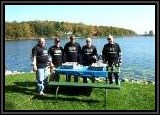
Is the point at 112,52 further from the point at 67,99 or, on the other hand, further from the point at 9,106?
the point at 9,106

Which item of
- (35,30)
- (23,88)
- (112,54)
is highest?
(35,30)

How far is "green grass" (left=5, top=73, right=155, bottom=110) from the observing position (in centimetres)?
1079

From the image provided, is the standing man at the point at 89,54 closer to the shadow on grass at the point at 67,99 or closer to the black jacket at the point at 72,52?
the black jacket at the point at 72,52

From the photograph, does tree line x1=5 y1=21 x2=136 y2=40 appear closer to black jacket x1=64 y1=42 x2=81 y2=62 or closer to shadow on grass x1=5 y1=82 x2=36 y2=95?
shadow on grass x1=5 y1=82 x2=36 y2=95

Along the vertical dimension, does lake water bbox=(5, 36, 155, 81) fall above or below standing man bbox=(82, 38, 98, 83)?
below

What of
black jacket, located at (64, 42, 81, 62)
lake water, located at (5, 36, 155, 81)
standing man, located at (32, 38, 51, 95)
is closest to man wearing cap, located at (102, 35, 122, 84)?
black jacket, located at (64, 42, 81, 62)

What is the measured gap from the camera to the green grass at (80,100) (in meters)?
10.8

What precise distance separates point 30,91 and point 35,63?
1.63 m

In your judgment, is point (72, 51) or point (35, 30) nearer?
point (72, 51)

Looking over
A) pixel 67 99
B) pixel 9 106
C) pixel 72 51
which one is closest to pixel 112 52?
pixel 72 51

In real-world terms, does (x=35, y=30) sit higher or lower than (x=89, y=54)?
higher

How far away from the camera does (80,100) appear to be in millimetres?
11578

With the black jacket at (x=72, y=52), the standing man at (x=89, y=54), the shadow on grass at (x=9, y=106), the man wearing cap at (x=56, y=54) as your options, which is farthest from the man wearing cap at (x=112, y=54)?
Answer: the shadow on grass at (x=9, y=106)

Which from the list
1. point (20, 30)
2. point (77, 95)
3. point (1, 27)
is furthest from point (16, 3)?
point (20, 30)
